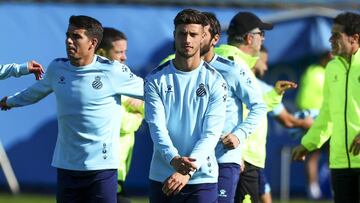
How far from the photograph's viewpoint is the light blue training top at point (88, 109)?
32.1ft

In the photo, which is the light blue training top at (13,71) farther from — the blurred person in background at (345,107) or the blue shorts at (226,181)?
the blurred person in background at (345,107)

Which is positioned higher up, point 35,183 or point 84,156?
point 84,156

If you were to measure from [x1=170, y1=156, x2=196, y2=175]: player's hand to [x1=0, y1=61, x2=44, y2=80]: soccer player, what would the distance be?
1.78m

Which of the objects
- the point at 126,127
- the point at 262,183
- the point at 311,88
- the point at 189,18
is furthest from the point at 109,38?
the point at 311,88

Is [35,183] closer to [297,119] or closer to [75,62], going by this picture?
[297,119]

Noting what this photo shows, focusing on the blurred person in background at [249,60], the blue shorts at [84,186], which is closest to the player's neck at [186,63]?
the blue shorts at [84,186]

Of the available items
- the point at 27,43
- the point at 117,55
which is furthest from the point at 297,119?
the point at 27,43

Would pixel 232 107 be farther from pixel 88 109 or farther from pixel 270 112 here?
pixel 270 112

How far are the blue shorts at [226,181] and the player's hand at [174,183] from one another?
4.24 ft

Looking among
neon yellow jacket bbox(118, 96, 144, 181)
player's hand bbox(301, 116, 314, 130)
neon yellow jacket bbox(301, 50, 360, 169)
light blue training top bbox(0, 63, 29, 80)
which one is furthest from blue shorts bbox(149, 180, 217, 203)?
player's hand bbox(301, 116, 314, 130)

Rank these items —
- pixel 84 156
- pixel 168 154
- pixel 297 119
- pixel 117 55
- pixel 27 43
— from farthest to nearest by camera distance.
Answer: pixel 27 43
pixel 297 119
pixel 117 55
pixel 84 156
pixel 168 154

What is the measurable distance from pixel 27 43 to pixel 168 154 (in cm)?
965

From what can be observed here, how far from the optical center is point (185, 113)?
915 cm

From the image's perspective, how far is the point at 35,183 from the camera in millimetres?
18406
